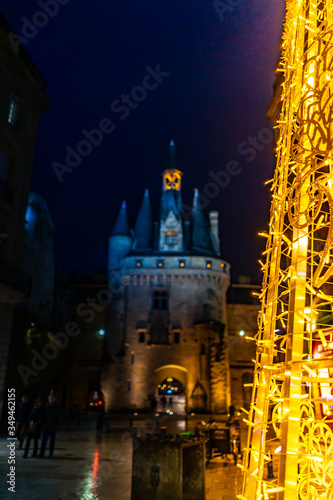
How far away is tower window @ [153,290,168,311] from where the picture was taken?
39250 mm

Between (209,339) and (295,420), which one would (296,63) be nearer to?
(295,420)

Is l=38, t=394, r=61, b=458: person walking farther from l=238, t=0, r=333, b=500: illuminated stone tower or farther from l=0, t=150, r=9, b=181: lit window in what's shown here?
l=0, t=150, r=9, b=181: lit window

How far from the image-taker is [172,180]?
146 ft

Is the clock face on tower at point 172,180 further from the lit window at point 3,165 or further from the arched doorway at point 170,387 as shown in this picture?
the lit window at point 3,165

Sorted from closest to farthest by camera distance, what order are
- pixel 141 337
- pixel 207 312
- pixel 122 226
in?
1. pixel 141 337
2. pixel 207 312
3. pixel 122 226

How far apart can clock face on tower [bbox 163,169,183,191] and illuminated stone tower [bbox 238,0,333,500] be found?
39806mm

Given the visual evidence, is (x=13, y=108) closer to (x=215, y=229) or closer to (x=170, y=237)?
(x=170, y=237)

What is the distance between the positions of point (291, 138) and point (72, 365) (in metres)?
39.5

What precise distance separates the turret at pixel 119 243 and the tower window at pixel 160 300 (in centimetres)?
538

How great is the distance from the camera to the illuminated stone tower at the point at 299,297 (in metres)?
3.11

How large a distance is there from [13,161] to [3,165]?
0.87m

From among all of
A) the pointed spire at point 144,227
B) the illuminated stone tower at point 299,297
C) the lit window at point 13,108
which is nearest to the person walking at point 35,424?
the illuminated stone tower at point 299,297

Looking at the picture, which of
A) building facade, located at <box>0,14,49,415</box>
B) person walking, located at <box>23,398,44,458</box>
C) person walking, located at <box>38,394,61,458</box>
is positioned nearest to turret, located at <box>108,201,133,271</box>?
building facade, located at <box>0,14,49,415</box>

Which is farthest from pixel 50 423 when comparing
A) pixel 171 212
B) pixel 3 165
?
pixel 171 212
